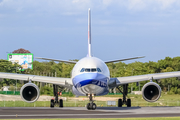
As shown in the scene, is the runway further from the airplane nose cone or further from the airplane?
the airplane nose cone

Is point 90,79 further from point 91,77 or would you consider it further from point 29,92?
point 29,92

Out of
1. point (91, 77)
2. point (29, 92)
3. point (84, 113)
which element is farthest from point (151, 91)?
point (29, 92)

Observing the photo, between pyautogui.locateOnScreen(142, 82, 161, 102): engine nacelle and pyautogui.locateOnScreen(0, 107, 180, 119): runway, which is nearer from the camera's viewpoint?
pyautogui.locateOnScreen(0, 107, 180, 119): runway

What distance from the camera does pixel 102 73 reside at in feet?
87.6

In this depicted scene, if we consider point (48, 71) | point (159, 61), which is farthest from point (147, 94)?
point (48, 71)

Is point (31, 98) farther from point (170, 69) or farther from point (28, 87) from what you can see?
point (170, 69)

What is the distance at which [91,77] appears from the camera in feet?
83.5

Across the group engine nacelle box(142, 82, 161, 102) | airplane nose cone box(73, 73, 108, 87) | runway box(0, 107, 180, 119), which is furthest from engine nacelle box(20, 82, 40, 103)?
engine nacelle box(142, 82, 161, 102)

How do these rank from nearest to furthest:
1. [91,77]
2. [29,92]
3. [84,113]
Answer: [84,113]
[91,77]
[29,92]

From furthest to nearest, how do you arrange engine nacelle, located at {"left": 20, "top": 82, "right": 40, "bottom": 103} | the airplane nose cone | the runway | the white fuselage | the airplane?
engine nacelle, located at {"left": 20, "top": 82, "right": 40, "bottom": 103}, the airplane, the white fuselage, the airplane nose cone, the runway

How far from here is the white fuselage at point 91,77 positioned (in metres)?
25.5

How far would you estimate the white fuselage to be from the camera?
83.8 ft

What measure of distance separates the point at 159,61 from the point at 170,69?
999 centimetres

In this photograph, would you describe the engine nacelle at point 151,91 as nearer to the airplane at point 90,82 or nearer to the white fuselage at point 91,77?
the airplane at point 90,82
